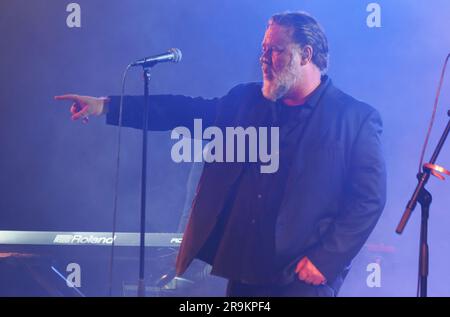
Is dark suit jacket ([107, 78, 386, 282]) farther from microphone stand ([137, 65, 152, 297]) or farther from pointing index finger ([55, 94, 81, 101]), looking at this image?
pointing index finger ([55, 94, 81, 101])

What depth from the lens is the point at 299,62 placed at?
125 inches

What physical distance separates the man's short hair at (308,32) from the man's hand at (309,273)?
879 millimetres

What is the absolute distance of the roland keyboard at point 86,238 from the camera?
3.25 m

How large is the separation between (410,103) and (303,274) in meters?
0.94

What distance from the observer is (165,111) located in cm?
328

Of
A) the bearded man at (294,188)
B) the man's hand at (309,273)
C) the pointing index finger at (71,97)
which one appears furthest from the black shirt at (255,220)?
the pointing index finger at (71,97)

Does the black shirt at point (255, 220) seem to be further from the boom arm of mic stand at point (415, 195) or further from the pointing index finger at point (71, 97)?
the pointing index finger at point (71, 97)

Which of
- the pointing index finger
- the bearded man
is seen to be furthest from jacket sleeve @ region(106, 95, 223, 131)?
the pointing index finger

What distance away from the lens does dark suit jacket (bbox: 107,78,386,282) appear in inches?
119

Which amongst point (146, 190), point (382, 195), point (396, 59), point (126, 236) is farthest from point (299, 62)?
point (126, 236)

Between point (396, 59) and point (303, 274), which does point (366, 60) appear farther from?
point (303, 274)

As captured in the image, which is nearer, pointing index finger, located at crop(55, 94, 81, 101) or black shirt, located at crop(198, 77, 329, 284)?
black shirt, located at crop(198, 77, 329, 284)

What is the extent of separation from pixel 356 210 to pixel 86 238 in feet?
4.11

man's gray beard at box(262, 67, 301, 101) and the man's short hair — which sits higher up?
the man's short hair
